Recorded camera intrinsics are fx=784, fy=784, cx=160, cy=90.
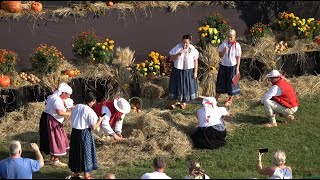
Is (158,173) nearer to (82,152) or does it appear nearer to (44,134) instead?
(82,152)

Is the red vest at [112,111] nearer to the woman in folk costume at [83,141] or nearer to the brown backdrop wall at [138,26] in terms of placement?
the woman in folk costume at [83,141]

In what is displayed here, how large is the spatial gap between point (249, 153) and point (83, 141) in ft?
9.62

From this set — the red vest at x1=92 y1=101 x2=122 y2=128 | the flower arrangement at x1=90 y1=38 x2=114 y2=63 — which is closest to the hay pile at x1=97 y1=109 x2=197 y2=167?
the red vest at x1=92 y1=101 x2=122 y2=128

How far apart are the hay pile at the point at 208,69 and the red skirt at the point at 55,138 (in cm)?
405

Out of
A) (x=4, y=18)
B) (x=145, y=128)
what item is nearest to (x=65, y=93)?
(x=145, y=128)

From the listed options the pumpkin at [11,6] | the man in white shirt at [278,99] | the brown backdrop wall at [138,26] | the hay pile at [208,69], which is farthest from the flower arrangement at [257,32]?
the pumpkin at [11,6]

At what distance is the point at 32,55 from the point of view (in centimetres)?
1537

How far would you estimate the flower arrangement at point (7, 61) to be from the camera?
1486cm

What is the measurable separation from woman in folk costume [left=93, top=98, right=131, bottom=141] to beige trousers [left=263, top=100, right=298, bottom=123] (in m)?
2.67

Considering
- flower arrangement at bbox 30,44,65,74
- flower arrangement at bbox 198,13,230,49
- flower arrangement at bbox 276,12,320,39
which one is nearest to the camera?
flower arrangement at bbox 30,44,65,74

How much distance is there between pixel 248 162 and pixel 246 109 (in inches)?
100

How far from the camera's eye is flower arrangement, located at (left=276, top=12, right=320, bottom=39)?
16922mm

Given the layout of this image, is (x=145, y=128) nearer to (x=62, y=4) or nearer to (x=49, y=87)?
(x=49, y=87)

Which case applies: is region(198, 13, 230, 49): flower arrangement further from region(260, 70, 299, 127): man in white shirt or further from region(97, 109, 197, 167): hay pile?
region(97, 109, 197, 167): hay pile
